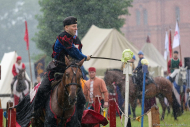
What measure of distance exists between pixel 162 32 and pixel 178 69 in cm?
4394

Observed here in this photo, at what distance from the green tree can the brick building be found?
28.0 m

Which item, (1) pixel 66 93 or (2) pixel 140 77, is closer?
(1) pixel 66 93

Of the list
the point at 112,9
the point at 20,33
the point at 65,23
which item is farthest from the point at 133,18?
the point at 65,23

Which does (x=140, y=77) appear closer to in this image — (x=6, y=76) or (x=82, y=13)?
(x=6, y=76)

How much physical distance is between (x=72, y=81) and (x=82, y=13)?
22.7m

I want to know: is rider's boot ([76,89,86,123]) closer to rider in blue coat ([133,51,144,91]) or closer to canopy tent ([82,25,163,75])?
rider in blue coat ([133,51,144,91])

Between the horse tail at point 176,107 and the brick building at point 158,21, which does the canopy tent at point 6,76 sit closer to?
the horse tail at point 176,107

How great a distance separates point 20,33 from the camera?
66812mm

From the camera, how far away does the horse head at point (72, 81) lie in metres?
5.21

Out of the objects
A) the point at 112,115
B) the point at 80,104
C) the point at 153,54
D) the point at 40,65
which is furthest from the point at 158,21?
the point at 80,104

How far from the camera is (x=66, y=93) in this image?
5.48 m

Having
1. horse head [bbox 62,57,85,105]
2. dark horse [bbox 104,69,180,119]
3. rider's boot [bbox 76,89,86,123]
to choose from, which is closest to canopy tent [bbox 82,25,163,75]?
dark horse [bbox 104,69,180,119]

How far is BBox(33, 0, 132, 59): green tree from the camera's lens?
2739 cm

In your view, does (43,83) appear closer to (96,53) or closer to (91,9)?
(96,53)
